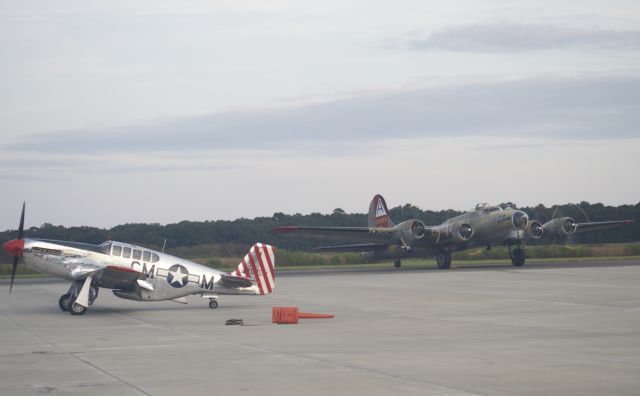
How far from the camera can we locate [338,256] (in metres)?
70.4

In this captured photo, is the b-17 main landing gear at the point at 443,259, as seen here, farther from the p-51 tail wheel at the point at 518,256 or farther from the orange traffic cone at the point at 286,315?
the orange traffic cone at the point at 286,315

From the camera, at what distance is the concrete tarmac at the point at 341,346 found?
1151cm

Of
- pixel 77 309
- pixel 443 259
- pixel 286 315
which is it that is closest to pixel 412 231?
pixel 443 259

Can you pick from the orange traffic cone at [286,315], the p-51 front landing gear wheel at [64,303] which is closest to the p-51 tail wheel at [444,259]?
the p-51 front landing gear wheel at [64,303]

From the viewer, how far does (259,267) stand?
83.1 ft

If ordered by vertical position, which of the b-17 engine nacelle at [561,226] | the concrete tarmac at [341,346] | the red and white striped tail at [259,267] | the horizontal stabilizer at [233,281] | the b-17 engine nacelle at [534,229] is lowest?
the concrete tarmac at [341,346]

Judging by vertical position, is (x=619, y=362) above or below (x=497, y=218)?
below

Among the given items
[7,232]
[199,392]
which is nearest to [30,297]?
[7,232]

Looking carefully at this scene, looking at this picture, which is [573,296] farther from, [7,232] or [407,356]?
[7,232]

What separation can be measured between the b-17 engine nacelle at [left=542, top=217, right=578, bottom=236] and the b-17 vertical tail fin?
1088 centimetres

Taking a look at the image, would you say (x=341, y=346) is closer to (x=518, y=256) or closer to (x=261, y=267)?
(x=261, y=267)

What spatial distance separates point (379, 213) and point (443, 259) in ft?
25.6

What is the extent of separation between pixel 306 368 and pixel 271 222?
74521 millimetres

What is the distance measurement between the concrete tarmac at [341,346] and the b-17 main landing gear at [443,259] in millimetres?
22938
